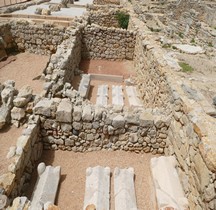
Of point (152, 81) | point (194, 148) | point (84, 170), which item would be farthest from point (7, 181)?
point (152, 81)

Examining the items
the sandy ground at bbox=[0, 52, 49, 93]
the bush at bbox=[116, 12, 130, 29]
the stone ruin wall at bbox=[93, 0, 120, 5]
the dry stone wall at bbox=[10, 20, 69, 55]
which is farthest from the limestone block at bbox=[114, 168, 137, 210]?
the stone ruin wall at bbox=[93, 0, 120, 5]

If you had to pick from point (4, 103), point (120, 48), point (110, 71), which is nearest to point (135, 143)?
point (4, 103)

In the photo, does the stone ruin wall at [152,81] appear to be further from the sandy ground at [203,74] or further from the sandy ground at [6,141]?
the sandy ground at [6,141]

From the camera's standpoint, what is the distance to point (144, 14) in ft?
55.8

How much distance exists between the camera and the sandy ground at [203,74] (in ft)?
21.4

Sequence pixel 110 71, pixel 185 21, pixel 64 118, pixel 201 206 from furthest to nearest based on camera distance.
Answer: pixel 185 21, pixel 110 71, pixel 64 118, pixel 201 206

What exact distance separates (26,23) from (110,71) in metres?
4.96

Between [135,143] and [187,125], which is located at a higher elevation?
[187,125]

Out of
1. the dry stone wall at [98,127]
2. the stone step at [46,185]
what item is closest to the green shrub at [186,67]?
the dry stone wall at [98,127]

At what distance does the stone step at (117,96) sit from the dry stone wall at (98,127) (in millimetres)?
2396

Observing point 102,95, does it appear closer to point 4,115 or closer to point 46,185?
point 4,115

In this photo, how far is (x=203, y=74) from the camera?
24.6ft

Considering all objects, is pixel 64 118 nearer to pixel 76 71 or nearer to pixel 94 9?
pixel 76 71

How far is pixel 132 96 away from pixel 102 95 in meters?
1.15
